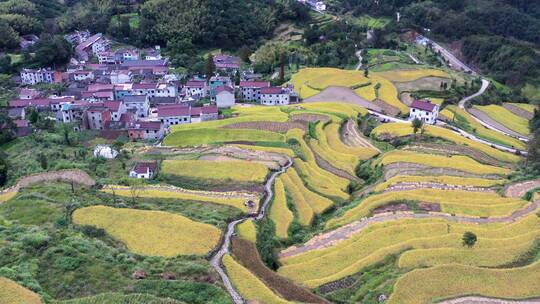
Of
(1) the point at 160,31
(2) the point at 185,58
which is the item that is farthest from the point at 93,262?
(1) the point at 160,31

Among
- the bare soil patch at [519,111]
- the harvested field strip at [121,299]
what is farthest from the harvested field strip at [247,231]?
the bare soil patch at [519,111]

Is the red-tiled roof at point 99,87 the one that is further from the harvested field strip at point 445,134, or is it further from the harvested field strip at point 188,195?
the harvested field strip at point 445,134

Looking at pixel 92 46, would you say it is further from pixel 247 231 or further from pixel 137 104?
pixel 247 231

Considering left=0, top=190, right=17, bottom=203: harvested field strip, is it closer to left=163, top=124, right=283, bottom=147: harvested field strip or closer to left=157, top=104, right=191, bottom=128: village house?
left=163, top=124, right=283, bottom=147: harvested field strip

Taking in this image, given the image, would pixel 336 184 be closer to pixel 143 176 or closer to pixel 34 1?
pixel 143 176

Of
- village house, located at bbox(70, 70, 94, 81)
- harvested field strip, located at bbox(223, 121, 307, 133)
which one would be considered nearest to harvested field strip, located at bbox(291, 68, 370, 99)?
harvested field strip, located at bbox(223, 121, 307, 133)

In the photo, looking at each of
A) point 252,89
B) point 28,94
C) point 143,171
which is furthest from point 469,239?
point 28,94
